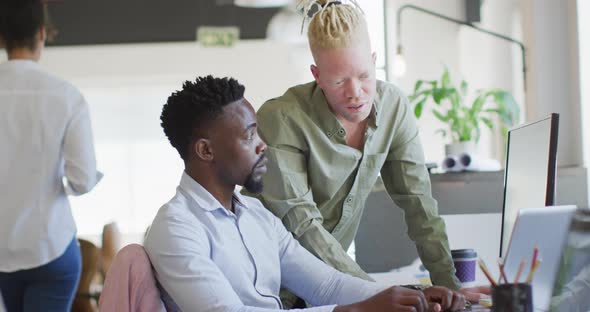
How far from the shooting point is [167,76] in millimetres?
8461

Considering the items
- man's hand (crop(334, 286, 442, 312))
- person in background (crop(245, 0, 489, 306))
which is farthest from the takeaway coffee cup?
man's hand (crop(334, 286, 442, 312))

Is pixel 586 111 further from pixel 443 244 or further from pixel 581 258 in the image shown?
pixel 581 258

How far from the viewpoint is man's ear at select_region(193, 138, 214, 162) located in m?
1.73

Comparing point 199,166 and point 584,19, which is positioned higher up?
point 584,19

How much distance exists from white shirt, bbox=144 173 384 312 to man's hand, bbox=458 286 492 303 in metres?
0.17

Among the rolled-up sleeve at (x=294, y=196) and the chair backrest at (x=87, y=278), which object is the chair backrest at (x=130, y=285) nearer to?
the rolled-up sleeve at (x=294, y=196)

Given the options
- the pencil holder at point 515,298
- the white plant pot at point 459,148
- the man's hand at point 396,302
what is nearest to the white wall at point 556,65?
the white plant pot at point 459,148

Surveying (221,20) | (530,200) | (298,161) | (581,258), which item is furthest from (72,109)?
(221,20)

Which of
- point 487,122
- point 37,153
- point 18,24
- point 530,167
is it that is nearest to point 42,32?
point 18,24

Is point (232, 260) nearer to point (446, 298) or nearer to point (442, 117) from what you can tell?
point (446, 298)

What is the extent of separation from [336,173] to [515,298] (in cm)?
95

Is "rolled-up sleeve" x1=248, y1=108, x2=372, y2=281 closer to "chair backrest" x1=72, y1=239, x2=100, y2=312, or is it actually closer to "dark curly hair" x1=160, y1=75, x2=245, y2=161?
"dark curly hair" x1=160, y1=75, x2=245, y2=161

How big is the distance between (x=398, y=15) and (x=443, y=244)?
4993mm

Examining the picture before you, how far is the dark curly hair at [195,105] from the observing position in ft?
5.64
